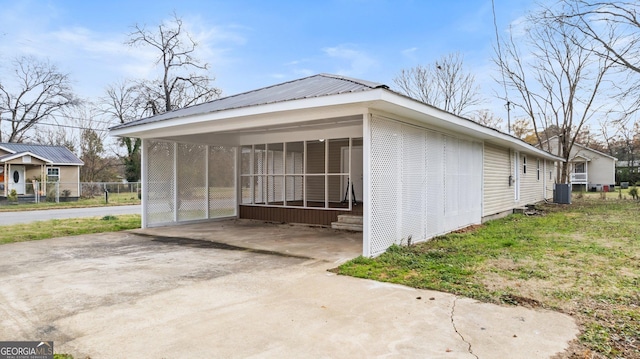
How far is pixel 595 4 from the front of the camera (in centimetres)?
1139

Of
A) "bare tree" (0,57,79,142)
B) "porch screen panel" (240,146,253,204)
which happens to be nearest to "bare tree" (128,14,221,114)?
"bare tree" (0,57,79,142)

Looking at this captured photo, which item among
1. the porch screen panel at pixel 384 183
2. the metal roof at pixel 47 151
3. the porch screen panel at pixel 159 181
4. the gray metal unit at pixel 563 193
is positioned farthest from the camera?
the metal roof at pixel 47 151

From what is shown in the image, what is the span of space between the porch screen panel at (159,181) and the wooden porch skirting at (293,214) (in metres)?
2.16

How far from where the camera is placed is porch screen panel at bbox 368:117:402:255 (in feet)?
18.8

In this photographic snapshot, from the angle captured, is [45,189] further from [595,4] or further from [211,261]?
[595,4]

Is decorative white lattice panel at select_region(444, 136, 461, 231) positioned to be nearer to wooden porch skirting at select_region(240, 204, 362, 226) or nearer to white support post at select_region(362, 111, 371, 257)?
wooden porch skirting at select_region(240, 204, 362, 226)

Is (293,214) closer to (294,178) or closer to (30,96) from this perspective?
(294,178)

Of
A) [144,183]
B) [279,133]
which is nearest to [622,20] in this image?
[279,133]

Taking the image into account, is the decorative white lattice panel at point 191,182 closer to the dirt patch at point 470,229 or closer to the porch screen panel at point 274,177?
the porch screen panel at point 274,177

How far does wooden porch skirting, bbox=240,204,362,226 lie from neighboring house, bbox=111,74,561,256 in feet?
0.10

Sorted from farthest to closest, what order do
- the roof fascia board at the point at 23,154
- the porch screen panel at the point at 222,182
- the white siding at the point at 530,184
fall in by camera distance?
1. the roof fascia board at the point at 23,154
2. the white siding at the point at 530,184
3. the porch screen panel at the point at 222,182

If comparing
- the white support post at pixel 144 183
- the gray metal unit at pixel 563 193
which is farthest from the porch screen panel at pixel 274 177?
the gray metal unit at pixel 563 193

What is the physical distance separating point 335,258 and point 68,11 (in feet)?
45.0

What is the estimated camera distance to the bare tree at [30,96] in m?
26.4
